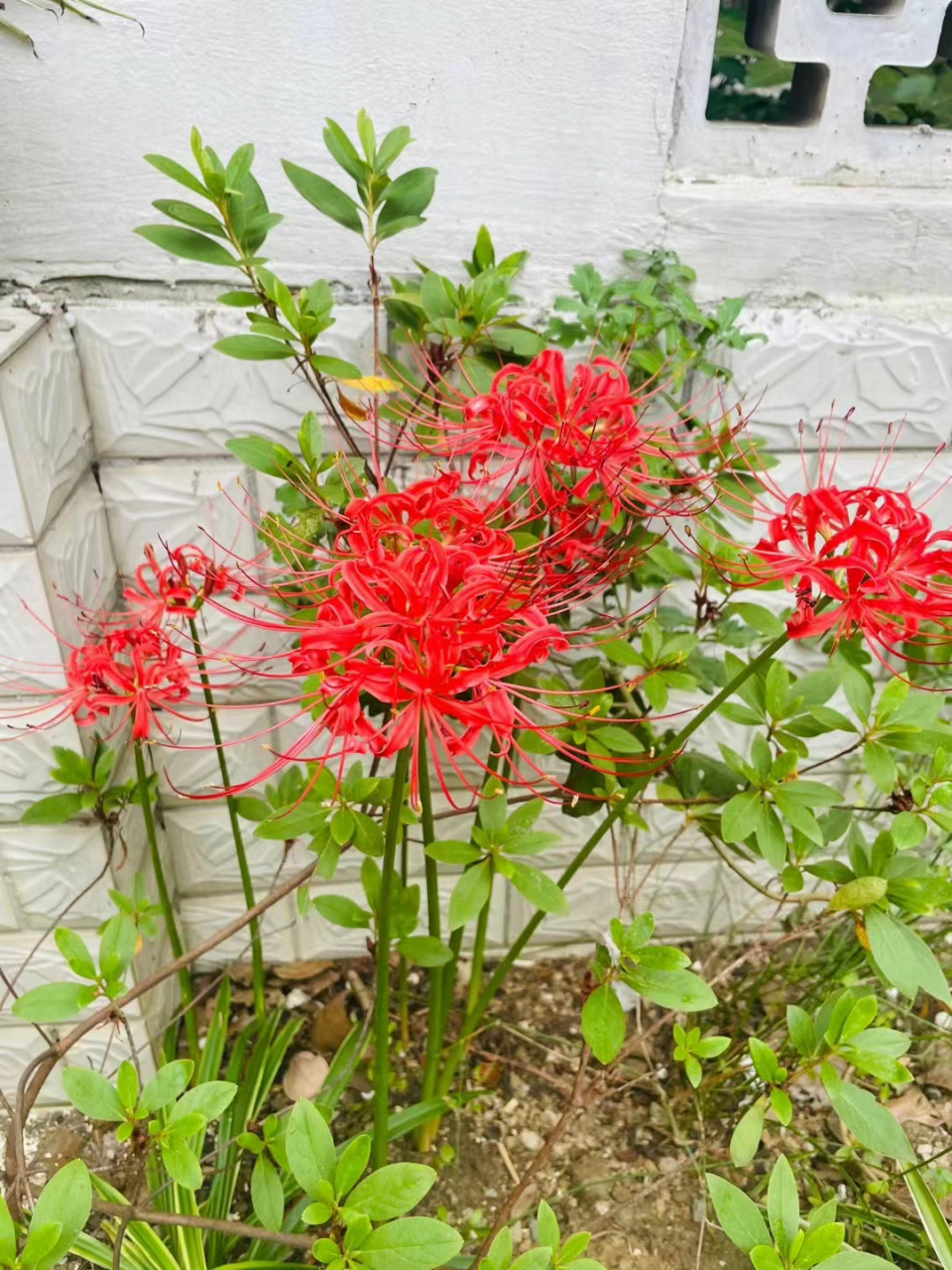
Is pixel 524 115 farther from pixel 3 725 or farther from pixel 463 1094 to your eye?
pixel 463 1094

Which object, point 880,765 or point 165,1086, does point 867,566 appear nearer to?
point 880,765

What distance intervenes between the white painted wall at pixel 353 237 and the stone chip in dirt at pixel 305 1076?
40 centimetres

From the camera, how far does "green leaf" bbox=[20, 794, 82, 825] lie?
41.6 inches

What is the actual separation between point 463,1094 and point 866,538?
0.98 meters

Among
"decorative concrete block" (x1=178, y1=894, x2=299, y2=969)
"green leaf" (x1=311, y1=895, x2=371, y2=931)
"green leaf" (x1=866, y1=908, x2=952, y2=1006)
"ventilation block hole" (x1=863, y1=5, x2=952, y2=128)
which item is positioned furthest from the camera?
"decorative concrete block" (x1=178, y1=894, x2=299, y2=969)

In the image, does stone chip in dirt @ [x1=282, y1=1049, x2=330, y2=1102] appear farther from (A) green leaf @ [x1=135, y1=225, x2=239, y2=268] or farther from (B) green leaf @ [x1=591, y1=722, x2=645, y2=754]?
(A) green leaf @ [x1=135, y1=225, x2=239, y2=268]

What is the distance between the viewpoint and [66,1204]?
63cm

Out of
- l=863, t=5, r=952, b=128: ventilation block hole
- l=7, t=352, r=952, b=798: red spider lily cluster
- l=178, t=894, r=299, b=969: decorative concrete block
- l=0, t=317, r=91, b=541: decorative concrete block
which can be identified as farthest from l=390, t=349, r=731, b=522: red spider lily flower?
l=178, t=894, r=299, b=969: decorative concrete block

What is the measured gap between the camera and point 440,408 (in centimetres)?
107

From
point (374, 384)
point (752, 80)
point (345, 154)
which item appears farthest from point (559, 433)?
point (752, 80)

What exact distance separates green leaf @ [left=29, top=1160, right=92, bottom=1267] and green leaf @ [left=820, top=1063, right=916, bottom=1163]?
0.58 metres

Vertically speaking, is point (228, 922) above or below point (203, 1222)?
below

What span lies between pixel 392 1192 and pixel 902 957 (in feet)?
1.52

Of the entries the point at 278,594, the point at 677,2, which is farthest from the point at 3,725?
the point at 677,2
